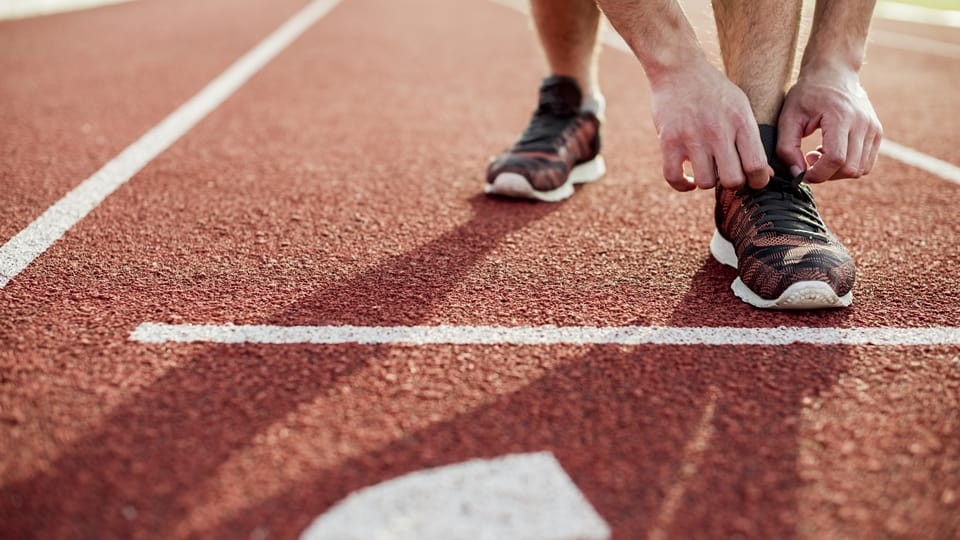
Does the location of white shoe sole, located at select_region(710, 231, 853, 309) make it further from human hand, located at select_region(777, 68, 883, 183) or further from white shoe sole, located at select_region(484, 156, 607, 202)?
white shoe sole, located at select_region(484, 156, 607, 202)

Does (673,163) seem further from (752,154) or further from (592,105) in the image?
(592,105)

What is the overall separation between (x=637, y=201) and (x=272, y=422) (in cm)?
185

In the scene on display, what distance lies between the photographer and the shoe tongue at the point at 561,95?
3.20 meters

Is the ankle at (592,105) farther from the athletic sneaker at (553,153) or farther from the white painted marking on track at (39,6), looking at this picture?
the white painted marking on track at (39,6)

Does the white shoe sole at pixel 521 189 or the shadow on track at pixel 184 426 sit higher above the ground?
the shadow on track at pixel 184 426

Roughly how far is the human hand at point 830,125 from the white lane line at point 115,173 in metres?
2.18

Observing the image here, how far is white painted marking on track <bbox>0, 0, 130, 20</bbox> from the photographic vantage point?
9.00 meters

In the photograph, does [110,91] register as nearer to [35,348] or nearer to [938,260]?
[35,348]

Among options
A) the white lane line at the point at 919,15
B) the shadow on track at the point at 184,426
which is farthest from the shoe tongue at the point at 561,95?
the white lane line at the point at 919,15

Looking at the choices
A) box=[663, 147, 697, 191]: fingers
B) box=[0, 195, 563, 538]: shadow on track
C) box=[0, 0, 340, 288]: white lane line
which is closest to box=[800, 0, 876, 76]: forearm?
box=[663, 147, 697, 191]: fingers

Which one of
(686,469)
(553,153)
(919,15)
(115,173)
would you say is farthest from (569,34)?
(919,15)

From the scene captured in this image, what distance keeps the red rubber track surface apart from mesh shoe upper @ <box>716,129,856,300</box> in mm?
104

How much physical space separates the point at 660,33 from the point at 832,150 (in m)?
0.54

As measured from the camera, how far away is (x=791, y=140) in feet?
7.39
